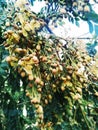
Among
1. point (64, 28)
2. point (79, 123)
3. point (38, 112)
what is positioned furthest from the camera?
point (64, 28)

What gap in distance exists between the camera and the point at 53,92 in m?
1.64

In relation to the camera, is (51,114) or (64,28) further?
(64,28)

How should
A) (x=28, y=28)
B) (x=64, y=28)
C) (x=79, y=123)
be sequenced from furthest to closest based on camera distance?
(x=64, y=28), (x=79, y=123), (x=28, y=28)

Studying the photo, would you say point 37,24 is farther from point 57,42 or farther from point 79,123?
point 79,123

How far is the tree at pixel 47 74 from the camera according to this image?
1.51 m

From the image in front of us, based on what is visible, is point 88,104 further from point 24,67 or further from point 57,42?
point 24,67

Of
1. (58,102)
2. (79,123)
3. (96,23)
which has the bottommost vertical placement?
(79,123)

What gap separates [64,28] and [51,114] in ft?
4.08

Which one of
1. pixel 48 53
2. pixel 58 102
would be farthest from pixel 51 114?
pixel 48 53

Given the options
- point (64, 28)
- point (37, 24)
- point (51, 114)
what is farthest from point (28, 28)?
point (64, 28)

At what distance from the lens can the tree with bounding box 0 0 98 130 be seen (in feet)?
4.97

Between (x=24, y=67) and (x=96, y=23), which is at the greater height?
(x=96, y=23)

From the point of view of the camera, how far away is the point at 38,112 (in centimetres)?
145

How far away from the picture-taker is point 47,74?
5.20 ft
